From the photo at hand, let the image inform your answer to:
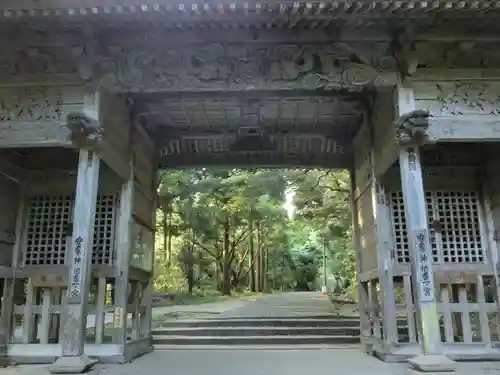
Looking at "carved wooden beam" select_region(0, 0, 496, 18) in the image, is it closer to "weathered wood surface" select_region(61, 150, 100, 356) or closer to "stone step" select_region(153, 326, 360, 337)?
"weathered wood surface" select_region(61, 150, 100, 356)

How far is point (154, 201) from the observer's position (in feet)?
28.6

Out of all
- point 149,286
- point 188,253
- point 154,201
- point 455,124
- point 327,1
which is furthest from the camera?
point 188,253

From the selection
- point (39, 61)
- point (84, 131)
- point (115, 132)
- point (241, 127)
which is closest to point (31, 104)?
point (39, 61)

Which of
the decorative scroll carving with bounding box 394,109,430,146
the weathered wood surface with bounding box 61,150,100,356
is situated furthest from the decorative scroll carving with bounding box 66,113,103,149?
the decorative scroll carving with bounding box 394,109,430,146

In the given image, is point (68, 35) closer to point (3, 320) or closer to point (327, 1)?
point (327, 1)

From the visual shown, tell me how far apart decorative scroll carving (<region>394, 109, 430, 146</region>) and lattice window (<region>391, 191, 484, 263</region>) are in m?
1.79

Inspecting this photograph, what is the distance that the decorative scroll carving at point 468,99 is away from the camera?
573 cm

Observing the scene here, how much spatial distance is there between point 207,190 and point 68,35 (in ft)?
40.3

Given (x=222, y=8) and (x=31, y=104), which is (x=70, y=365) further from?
(x=222, y=8)

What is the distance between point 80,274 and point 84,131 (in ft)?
5.91

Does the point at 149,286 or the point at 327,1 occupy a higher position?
the point at 327,1

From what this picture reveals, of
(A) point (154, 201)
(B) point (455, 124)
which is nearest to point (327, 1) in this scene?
(B) point (455, 124)

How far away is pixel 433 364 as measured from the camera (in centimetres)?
493

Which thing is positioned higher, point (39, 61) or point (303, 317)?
point (39, 61)
